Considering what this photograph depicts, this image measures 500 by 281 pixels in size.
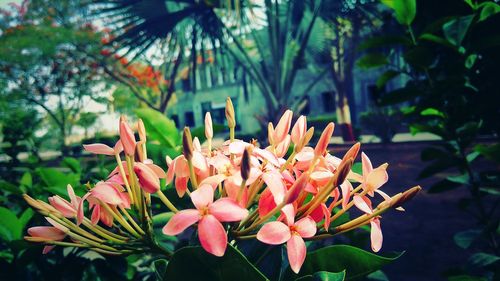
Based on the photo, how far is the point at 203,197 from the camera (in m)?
0.37

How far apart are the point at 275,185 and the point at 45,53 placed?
11.4m

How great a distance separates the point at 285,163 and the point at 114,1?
5.14m

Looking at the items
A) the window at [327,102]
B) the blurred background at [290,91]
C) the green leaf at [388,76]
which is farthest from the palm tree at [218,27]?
the window at [327,102]

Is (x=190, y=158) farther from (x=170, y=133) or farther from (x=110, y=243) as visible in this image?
(x=170, y=133)

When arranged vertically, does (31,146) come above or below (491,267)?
above

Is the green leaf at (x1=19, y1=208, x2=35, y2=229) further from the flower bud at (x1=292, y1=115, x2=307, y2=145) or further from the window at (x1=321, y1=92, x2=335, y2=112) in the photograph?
the window at (x1=321, y1=92, x2=335, y2=112)

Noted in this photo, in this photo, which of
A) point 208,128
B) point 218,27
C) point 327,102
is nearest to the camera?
point 208,128

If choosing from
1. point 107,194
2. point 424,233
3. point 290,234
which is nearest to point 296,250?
point 290,234

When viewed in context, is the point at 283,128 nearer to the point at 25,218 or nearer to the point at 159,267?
the point at 159,267

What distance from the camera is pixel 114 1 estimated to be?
189 inches

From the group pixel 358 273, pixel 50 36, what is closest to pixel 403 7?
pixel 358 273

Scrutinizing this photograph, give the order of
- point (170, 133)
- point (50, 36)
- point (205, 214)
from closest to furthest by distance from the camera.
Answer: point (205, 214)
point (170, 133)
point (50, 36)

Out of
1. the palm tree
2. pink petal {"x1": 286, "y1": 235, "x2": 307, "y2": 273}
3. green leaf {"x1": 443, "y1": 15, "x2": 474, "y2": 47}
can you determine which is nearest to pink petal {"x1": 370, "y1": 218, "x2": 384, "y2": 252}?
pink petal {"x1": 286, "y1": 235, "x2": 307, "y2": 273}

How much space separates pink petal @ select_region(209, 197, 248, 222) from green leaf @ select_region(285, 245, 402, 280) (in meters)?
0.14
